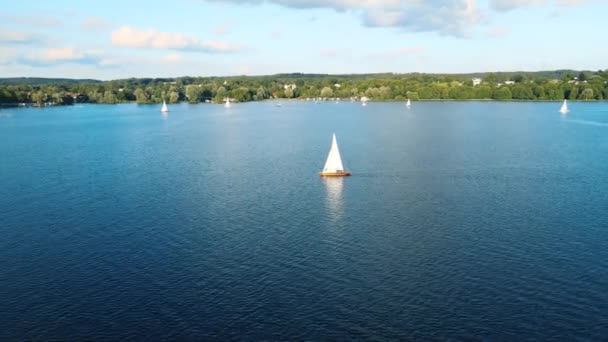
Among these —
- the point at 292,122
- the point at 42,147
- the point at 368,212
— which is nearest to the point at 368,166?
the point at 368,212

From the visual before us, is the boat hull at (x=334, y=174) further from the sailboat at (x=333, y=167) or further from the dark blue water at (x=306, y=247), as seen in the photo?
the dark blue water at (x=306, y=247)

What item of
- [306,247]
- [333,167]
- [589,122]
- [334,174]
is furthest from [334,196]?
[589,122]

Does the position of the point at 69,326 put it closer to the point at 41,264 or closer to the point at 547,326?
the point at 41,264

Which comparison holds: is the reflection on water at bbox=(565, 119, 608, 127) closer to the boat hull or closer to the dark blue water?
the dark blue water

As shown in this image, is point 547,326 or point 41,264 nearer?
point 547,326

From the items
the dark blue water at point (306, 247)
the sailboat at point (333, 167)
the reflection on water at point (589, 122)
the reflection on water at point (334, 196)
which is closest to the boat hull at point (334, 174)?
the sailboat at point (333, 167)

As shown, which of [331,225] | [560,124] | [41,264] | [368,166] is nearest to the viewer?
[41,264]

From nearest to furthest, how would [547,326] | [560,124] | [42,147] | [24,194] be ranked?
[547,326] < [24,194] < [42,147] < [560,124]
